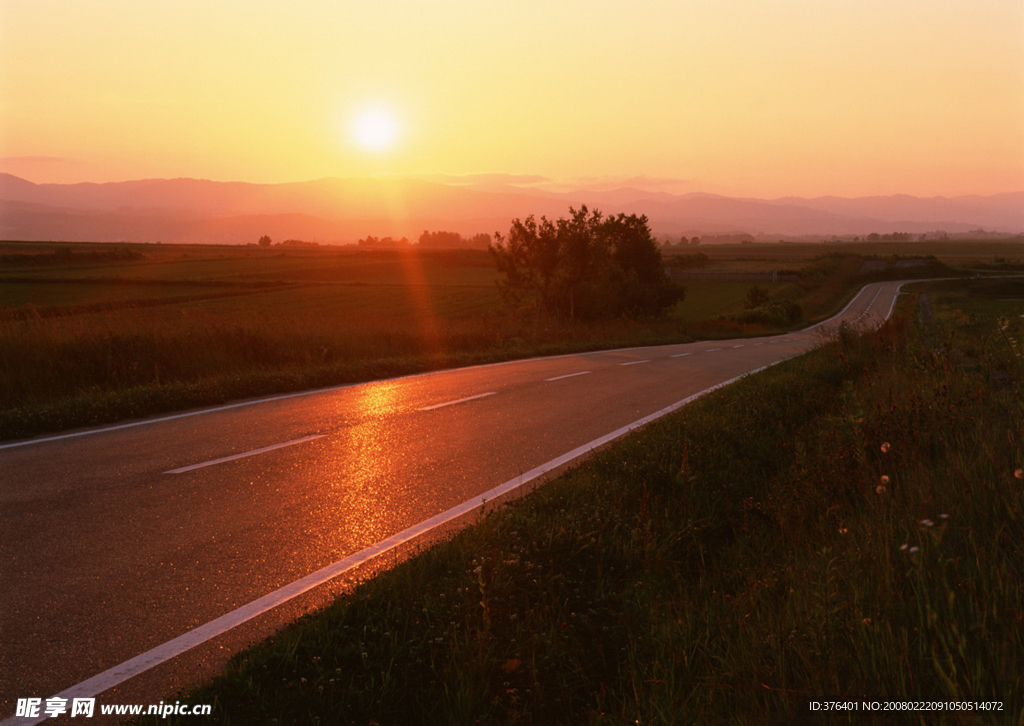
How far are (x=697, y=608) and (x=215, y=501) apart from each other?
447 cm

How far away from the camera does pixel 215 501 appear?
6.78 m

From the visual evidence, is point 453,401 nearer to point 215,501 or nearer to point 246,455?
point 246,455

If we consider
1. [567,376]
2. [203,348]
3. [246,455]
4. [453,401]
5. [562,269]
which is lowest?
[567,376]

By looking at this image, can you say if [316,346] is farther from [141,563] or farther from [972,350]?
[972,350]

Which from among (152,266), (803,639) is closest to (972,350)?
(803,639)

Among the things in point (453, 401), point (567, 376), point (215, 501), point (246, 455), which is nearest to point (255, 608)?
point (215, 501)

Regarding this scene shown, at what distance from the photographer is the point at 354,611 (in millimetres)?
4363

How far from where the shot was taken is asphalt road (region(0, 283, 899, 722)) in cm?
434

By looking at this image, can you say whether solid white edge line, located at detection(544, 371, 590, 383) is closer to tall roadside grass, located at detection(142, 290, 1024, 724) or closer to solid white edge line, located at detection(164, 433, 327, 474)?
solid white edge line, located at detection(164, 433, 327, 474)

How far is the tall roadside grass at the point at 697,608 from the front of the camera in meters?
3.38

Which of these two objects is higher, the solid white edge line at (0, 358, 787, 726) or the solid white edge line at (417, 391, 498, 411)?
the solid white edge line at (0, 358, 787, 726)

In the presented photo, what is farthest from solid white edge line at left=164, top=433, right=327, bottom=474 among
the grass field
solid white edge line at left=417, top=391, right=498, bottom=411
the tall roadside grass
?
the tall roadside grass

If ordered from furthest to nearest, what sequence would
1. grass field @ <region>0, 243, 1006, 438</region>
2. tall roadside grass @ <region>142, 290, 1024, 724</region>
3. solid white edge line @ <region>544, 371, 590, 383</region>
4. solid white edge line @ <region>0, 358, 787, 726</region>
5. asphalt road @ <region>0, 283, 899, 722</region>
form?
solid white edge line @ <region>544, 371, 590, 383</region> < grass field @ <region>0, 243, 1006, 438</region> < asphalt road @ <region>0, 283, 899, 722</region> < solid white edge line @ <region>0, 358, 787, 726</region> < tall roadside grass @ <region>142, 290, 1024, 724</region>

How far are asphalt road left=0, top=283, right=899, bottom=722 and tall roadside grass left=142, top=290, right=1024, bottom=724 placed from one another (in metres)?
0.87
